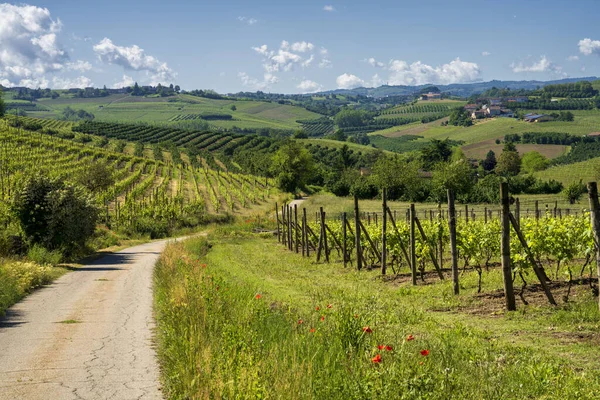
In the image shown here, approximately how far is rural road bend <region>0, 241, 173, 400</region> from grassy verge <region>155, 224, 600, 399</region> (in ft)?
1.65

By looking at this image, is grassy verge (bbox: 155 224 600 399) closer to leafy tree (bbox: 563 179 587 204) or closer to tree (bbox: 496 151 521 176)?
leafy tree (bbox: 563 179 587 204)

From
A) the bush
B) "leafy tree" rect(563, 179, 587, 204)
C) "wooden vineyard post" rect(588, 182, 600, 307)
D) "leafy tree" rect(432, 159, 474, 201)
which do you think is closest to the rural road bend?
the bush

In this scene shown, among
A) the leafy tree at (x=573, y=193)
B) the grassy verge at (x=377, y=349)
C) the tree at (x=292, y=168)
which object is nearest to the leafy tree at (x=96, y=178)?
the tree at (x=292, y=168)

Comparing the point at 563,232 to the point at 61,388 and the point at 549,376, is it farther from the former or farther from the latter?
the point at 61,388

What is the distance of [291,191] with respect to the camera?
105m

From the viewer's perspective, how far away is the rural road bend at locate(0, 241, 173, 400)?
863cm

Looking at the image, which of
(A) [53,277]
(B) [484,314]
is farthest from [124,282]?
(B) [484,314]

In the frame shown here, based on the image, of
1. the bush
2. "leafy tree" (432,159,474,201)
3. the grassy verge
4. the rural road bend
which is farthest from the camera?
"leafy tree" (432,159,474,201)

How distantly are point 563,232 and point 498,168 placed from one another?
396 feet

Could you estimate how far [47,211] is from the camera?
30.9 m

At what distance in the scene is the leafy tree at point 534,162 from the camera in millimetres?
132750

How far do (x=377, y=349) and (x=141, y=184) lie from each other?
73751 millimetres

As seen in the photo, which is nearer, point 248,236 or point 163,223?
point 248,236

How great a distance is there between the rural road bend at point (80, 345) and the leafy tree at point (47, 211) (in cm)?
1093
